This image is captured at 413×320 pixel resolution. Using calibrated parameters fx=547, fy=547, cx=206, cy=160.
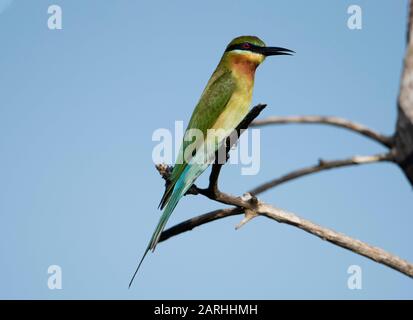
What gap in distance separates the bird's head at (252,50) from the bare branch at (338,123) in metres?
2.95

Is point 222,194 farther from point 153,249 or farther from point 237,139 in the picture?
point 153,249

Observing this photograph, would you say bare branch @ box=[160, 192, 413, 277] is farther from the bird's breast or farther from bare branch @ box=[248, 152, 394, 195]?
the bird's breast

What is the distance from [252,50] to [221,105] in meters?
0.65

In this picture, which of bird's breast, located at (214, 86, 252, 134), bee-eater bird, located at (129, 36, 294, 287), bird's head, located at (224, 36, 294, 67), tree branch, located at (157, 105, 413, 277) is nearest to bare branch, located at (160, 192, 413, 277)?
tree branch, located at (157, 105, 413, 277)

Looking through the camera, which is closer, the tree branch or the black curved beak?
the tree branch

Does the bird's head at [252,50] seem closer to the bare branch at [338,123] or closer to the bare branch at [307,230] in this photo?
the bare branch at [307,230]

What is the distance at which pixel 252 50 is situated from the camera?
4492 millimetres

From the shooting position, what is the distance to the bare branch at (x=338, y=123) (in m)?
1.57

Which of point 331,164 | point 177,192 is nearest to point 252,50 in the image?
point 177,192

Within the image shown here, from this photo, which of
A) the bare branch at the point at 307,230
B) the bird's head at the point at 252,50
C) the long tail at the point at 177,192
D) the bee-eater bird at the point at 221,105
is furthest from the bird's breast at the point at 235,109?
the bare branch at the point at 307,230

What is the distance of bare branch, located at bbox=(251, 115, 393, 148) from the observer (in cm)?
157

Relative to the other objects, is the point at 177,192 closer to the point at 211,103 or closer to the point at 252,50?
the point at 211,103

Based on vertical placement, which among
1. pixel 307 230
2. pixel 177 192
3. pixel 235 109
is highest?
pixel 235 109
